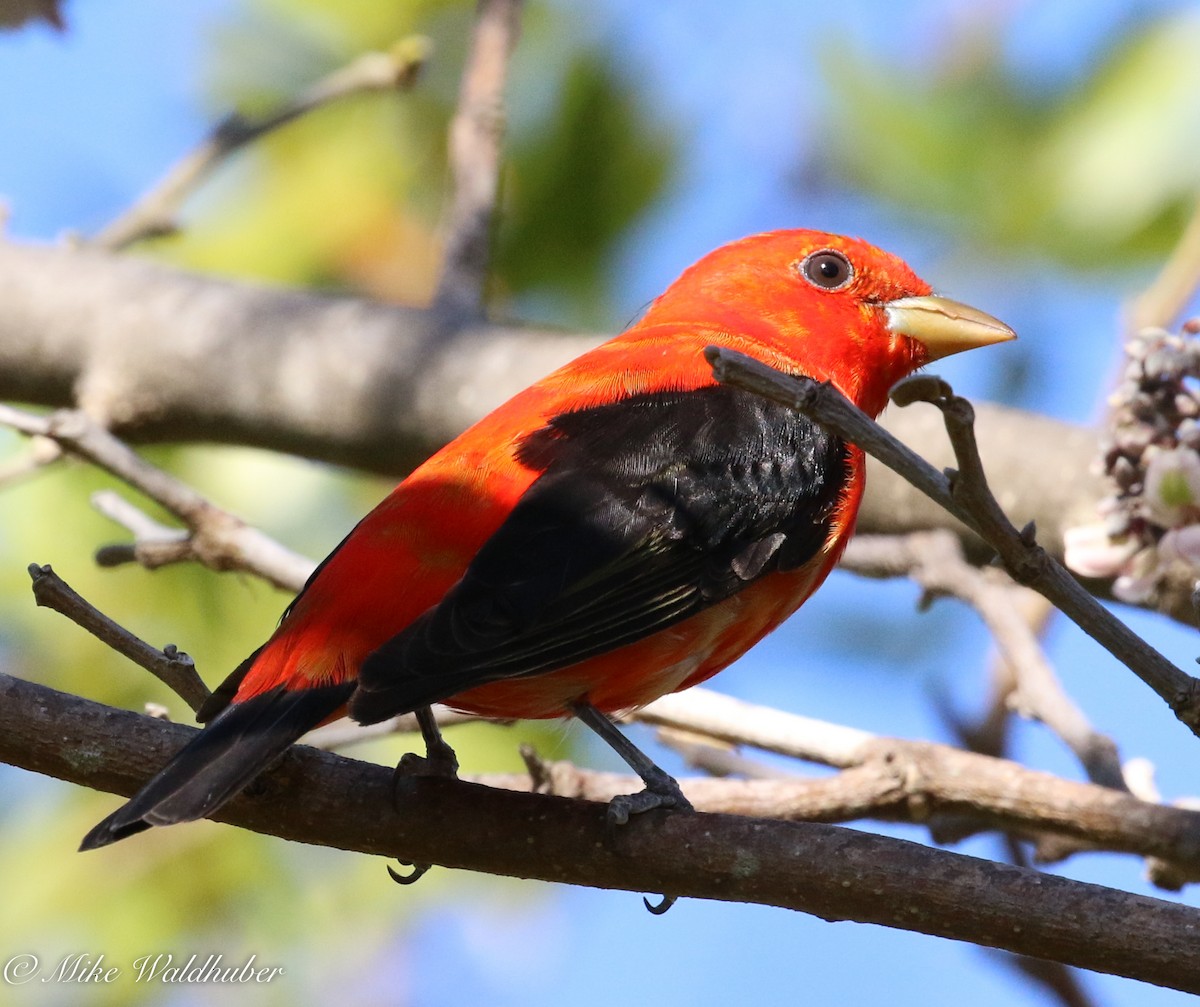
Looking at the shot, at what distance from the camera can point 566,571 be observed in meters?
2.99

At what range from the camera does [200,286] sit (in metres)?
4.95

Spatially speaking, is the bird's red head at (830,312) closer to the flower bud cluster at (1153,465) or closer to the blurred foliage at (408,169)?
the flower bud cluster at (1153,465)

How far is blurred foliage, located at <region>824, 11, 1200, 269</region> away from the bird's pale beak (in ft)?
4.60

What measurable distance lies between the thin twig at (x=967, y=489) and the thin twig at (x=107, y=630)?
108cm

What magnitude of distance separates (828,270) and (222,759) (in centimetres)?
241

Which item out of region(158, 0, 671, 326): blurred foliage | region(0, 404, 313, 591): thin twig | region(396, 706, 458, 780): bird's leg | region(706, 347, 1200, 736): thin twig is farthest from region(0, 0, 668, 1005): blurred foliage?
region(706, 347, 1200, 736): thin twig

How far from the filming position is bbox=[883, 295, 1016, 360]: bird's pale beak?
4.13m

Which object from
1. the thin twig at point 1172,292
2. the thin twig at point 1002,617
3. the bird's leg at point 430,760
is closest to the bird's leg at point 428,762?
the bird's leg at point 430,760

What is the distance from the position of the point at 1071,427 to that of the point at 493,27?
2.06 m

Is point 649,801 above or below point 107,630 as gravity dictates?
below

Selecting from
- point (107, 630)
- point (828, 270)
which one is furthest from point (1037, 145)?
point (107, 630)

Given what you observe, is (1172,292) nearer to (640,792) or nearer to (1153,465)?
Answer: (1153,465)

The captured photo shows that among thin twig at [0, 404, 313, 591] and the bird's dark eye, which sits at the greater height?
the bird's dark eye

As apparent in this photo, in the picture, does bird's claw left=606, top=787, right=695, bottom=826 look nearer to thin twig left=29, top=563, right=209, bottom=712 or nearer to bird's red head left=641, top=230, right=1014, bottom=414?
thin twig left=29, top=563, right=209, bottom=712
